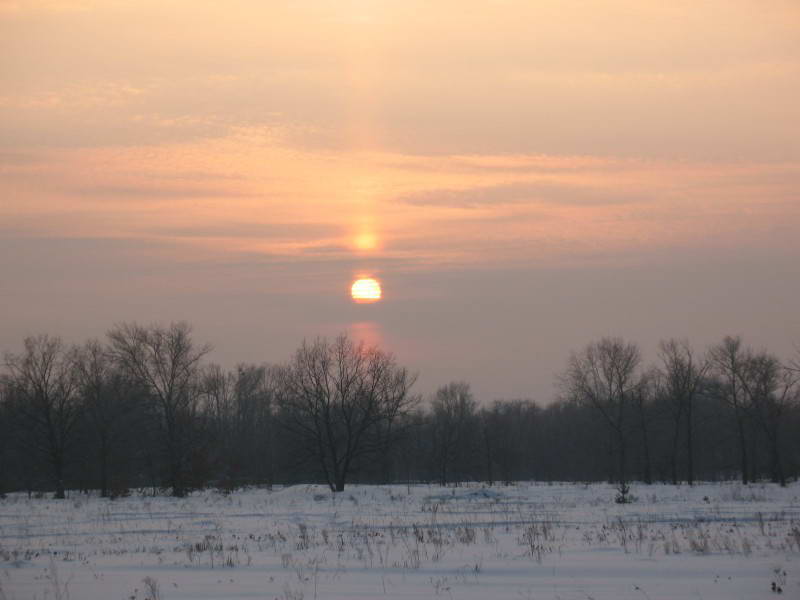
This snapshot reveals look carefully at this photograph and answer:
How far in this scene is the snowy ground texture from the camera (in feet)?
41.3

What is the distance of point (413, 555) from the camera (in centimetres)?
1628

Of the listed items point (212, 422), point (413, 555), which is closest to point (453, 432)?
point (212, 422)

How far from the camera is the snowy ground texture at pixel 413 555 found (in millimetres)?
12586

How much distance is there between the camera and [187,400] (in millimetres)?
53594

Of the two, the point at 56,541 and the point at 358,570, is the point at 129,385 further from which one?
the point at 358,570

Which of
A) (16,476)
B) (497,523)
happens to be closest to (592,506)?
(497,523)

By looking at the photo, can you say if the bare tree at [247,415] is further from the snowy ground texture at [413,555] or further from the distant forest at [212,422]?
the snowy ground texture at [413,555]

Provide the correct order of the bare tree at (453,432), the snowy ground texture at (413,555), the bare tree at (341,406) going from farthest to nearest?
the bare tree at (453,432) < the bare tree at (341,406) < the snowy ground texture at (413,555)

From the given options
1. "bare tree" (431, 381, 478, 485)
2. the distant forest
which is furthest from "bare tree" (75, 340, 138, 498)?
"bare tree" (431, 381, 478, 485)

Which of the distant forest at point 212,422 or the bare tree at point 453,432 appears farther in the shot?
the bare tree at point 453,432

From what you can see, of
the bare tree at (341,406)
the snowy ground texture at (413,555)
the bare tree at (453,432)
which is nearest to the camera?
the snowy ground texture at (413,555)

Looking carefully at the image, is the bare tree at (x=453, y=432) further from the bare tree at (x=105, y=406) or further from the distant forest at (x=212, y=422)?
the bare tree at (x=105, y=406)

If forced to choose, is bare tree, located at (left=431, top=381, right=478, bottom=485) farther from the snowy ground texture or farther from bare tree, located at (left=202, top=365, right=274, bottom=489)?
the snowy ground texture

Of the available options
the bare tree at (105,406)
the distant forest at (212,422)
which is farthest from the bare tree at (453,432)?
the bare tree at (105,406)
